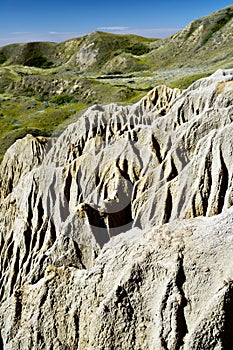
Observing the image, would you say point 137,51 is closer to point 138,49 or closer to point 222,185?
point 138,49

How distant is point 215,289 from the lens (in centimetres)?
603

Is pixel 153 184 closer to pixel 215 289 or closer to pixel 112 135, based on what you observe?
pixel 215 289

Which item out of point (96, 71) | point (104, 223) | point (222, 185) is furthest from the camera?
point (96, 71)

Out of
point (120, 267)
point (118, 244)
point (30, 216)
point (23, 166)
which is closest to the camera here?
point (120, 267)

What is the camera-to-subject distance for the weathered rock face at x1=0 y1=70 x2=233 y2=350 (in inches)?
249

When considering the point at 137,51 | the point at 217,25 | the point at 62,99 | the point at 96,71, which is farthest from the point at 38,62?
the point at 62,99

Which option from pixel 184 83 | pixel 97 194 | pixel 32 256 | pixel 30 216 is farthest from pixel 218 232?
pixel 184 83

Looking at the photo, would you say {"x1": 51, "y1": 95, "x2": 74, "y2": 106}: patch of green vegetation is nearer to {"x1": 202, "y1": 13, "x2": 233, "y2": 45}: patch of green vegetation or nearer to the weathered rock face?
{"x1": 202, "y1": 13, "x2": 233, "y2": 45}: patch of green vegetation

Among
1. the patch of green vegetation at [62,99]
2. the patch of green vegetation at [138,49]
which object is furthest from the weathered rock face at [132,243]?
the patch of green vegetation at [138,49]

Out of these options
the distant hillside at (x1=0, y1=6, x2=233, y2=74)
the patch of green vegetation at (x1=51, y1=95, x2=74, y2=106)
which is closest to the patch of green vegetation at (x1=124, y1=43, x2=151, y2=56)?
the distant hillside at (x1=0, y1=6, x2=233, y2=74)

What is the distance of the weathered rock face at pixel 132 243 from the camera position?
6320 mm

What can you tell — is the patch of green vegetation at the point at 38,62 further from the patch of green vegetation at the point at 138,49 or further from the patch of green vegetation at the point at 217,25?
the patch of green vegetation at the point at 217,25

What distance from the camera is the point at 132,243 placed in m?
7.55

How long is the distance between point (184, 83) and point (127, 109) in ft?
113
